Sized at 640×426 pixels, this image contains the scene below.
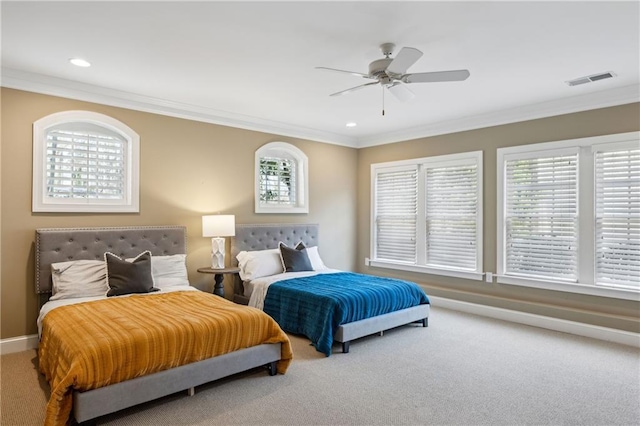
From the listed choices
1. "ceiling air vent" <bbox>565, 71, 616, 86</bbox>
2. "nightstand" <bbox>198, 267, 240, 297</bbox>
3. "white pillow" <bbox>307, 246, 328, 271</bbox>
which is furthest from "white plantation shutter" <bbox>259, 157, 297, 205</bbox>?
"ceiling air vent" <bbox>565, 71, 616, 86</bbox>

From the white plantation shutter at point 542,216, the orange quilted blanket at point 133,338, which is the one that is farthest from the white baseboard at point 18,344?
the white plantation shutter at point 542,216

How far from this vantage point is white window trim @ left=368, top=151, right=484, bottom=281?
5508 millimetres

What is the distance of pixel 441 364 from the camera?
11.9 ft

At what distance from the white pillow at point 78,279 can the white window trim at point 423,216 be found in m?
4.37

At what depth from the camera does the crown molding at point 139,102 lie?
153 inches

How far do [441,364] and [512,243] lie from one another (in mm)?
2352

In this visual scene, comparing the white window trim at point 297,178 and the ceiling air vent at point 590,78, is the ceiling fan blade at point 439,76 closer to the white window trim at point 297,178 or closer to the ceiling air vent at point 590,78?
the ceiling air vent at point 590,78

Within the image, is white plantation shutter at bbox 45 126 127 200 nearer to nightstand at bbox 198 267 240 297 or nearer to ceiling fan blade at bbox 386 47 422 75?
nightstand at bbox 198 267 240 297

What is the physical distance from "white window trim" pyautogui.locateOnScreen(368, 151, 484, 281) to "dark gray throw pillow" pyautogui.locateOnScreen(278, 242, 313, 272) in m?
1.82

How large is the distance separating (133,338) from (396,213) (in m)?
4.84

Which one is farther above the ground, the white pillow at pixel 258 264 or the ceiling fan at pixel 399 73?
the ceiling fan at pixel 399 73

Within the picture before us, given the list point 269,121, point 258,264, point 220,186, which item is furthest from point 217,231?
point 269,121

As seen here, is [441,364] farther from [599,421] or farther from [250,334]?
[250,334]

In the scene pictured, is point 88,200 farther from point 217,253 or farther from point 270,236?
point 270,236
